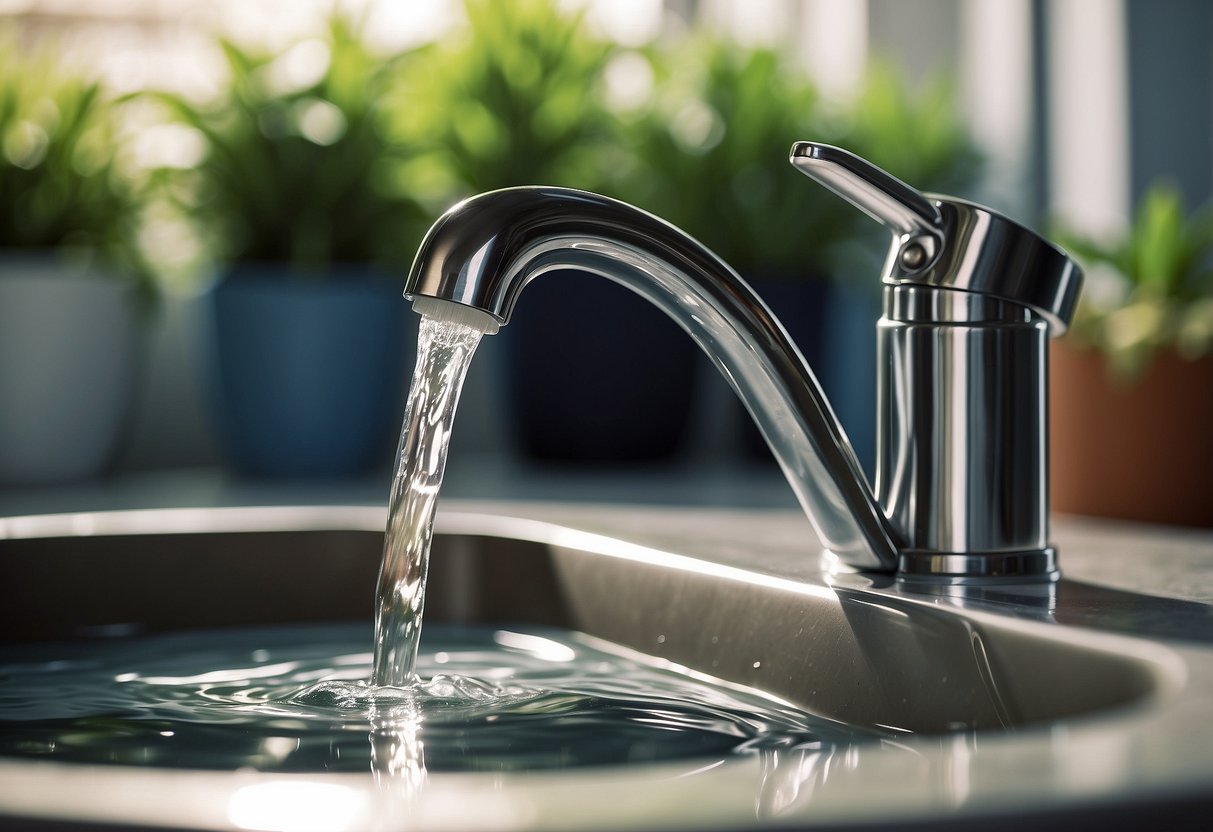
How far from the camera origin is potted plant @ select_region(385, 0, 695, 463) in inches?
48.8

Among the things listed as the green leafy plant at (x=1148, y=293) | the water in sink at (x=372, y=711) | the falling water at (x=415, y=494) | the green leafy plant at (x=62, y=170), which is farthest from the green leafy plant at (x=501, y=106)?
the falling water at (x=415, y=494)

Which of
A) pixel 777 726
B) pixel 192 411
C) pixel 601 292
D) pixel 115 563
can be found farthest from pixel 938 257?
pixel 192 411

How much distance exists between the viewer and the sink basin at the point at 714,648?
26 cm

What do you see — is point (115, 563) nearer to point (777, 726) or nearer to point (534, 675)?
point (534, 675)

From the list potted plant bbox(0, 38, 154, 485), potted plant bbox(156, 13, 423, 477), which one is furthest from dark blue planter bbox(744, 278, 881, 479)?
potted plant bbox(0, 38, 154, 485)

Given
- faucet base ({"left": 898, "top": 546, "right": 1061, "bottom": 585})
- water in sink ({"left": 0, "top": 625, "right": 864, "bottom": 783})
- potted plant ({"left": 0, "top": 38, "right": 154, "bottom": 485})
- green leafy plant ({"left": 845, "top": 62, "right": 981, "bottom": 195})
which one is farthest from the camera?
green leafy plant ({"left": 845, "top": 62, "right": 981, "bottom": 195})

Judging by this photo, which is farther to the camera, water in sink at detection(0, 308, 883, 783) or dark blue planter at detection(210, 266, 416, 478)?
dark blue planter at detection(210, 266, 416, 478)

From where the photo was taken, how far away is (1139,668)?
0.43 m

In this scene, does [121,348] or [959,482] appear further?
[121,348]

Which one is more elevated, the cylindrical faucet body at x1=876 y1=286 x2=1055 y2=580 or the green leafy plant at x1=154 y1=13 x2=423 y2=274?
the green leafy plant at x1=154 y1=13 x2=423 y2=274

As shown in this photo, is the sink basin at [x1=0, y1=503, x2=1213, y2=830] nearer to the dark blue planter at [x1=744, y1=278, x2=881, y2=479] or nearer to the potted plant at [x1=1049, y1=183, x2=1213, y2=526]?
the potted plant at [x1=1049, y1=183, x2=1213, y2=526]

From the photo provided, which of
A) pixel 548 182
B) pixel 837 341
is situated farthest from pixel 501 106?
pixel 837 341

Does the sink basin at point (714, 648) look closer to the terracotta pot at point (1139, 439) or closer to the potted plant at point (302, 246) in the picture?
the terracotta pot at point (1139, 439)

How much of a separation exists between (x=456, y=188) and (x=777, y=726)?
847 mm
